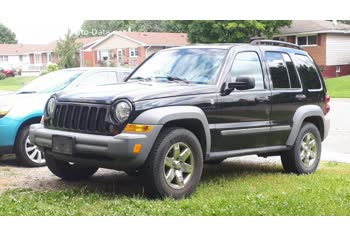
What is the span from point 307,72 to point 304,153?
1240 millimetres

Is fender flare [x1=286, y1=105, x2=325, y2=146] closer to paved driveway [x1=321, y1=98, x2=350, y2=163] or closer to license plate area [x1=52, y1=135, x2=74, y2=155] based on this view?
paved driveway [x1=321, y1=98, x2=350, y2=163]

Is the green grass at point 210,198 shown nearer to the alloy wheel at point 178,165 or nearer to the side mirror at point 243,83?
the alloy wheel at point 178,165

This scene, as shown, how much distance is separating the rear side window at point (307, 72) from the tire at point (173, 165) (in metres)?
2.76

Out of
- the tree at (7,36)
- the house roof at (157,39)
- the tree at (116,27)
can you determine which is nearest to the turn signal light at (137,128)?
the house roof at (157,39)

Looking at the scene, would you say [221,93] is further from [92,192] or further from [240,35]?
[240,35]

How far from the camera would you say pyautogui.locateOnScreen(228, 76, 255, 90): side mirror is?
253 inches

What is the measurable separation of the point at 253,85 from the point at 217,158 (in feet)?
3.29

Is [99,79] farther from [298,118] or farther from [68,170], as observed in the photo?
[298,118]

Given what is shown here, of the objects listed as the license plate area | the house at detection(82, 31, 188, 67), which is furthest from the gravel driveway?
the house at detection(82, 31, 188, 67)

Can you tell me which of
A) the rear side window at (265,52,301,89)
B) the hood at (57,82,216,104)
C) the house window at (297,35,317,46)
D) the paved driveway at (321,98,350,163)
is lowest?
the paved driveway at (321,98,350,163)

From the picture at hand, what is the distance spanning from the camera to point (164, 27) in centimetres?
5569

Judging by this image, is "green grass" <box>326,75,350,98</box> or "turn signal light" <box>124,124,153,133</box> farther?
"green grass" <box>326,75,350,98</box>

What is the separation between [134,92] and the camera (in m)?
5.74

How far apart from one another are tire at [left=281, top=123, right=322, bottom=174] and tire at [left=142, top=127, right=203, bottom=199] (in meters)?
2.20
